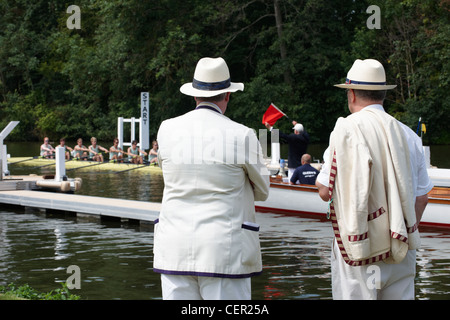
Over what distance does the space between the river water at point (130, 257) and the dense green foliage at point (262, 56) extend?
2832 cm

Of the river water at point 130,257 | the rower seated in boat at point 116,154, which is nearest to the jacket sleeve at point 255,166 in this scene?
the river water at point 130,257

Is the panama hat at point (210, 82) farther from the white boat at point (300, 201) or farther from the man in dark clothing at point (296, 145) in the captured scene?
the man in dark clothing at point (296, 145)

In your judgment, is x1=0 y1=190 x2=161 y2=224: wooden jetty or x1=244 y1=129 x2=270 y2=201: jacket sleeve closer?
x1=244 y1=129 x2=270 y2=201: jacket sleeve

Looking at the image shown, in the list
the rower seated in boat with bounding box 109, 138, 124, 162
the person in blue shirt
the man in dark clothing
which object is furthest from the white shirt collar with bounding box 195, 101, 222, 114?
the rower seated in boat with bounding box 109, 138, 124, 162

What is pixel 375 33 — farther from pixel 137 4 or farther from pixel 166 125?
pixel 166 125

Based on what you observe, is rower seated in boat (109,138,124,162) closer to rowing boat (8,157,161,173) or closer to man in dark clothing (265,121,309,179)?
rowing boat (8,157,161,173)

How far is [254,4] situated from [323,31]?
15.5 feet

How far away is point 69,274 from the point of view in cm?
1127

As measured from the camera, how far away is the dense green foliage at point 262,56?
4384 cm

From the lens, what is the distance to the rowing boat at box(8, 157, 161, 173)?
30.9 m

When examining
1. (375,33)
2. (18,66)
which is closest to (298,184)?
(375,33)

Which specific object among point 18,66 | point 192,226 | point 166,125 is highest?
point 18,66

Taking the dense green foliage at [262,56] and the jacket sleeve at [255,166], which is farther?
the dense green foliage at [262,56]

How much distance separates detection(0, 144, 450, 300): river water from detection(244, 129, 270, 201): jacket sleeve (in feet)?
16.7
